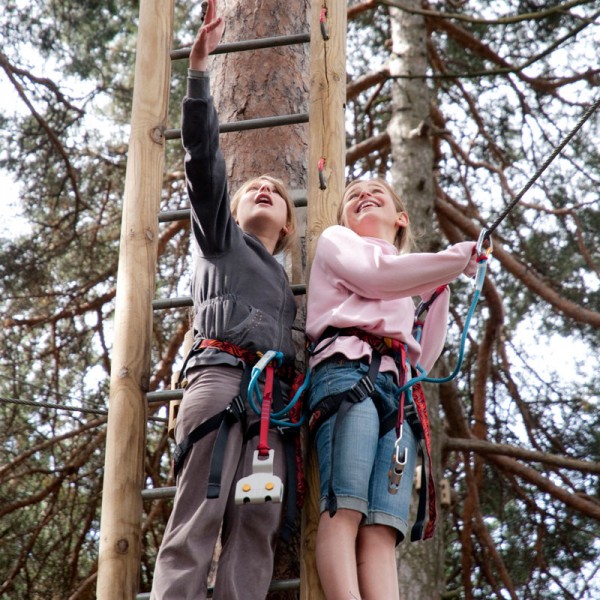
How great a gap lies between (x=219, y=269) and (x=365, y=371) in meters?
0.49

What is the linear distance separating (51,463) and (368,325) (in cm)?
477

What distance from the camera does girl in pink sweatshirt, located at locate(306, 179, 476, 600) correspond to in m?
2.63

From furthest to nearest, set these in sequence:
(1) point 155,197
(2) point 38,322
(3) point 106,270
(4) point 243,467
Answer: (3) point 106,270, (2) point 38,322, (1) point 155,197, (4) point 243,467

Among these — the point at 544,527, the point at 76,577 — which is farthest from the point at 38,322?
the point at 544,527

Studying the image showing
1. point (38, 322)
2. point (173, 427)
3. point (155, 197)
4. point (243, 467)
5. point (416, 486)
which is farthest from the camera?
point (38, 322)

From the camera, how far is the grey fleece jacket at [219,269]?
2.80 meters

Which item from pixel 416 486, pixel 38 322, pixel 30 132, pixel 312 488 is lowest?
pixel 312 488

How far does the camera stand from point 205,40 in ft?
9.10

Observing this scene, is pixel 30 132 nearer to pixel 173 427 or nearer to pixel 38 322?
pixel 38 322

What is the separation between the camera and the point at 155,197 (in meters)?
3.31

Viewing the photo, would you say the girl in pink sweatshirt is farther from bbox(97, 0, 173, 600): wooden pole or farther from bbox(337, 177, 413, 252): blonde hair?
bbox(97, 0, 173, 600): wooden pole

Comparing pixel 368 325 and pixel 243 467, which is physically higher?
pixel 368 325

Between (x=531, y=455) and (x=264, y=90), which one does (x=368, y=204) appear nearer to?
(x=264, y=90)

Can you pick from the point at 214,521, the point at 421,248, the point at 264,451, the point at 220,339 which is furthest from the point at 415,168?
the point at 214,521
